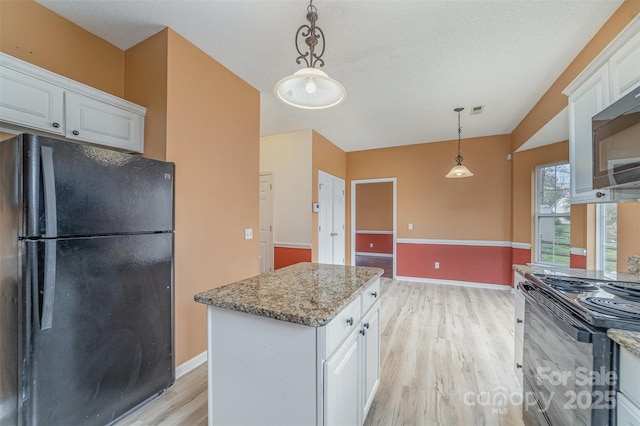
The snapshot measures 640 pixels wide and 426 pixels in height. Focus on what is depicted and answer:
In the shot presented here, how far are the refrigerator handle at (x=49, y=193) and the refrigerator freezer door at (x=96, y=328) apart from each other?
0.07m

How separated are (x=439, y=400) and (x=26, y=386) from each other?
2381 millimetres

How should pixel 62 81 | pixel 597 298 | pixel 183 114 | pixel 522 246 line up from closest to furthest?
pixel 597 298 < pixel 62 81 < pixel 183 114 < pixel 522 246

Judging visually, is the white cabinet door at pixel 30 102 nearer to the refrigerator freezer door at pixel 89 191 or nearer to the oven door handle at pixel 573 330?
the refrigerator freezer door at pixel 89 191

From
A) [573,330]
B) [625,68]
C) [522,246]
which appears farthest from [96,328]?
[522,246]

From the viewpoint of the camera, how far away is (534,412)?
55.4 inches

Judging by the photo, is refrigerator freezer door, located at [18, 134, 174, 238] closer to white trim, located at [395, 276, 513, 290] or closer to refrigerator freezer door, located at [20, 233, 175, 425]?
refrigerator freezer door, located at [20, 233, 175, 425]

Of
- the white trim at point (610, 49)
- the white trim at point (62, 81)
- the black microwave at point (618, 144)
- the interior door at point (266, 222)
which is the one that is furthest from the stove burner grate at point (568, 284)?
the interior door at point (266, 222)

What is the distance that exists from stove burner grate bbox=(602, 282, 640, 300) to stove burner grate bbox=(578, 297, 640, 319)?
5.4 inches

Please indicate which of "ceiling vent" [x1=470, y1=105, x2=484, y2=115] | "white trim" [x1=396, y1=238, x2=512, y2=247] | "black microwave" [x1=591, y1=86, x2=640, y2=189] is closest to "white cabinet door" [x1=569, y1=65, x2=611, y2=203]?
"black microwave" [x1=591, y1=86, x2=640, y2=189]

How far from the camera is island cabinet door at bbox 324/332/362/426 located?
1.05 m

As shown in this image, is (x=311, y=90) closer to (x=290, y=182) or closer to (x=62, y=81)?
(x=62, y=81)

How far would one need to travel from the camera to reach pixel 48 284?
1.28m

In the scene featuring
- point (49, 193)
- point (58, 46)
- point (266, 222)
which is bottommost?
point (266, 222)

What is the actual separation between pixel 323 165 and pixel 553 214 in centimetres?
364
